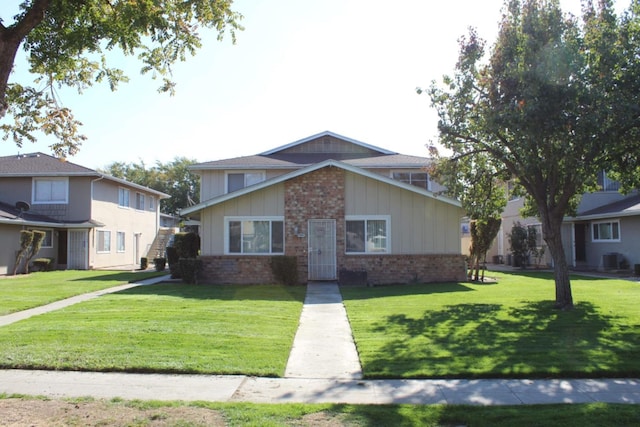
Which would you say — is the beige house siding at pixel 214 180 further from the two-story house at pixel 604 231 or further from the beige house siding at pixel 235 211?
the two-story house at pixel 604 231

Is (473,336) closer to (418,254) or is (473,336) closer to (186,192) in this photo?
(418,254)

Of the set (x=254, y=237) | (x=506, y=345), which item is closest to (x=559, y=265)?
(x=506, y=345)

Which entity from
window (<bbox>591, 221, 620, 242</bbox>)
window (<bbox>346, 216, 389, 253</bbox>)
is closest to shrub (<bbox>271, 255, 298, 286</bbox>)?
window (<bbox>346, 216, 389, 253</bbox>)

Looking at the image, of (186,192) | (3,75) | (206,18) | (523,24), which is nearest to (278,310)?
(206,18)

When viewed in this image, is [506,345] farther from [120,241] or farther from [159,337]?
[120,241]

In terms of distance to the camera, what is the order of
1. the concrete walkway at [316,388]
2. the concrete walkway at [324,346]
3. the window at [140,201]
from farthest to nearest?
the window at [140,201] < the concrete walkway at [324,346] < the concrete walkway at [316,388]

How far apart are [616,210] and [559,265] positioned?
47.5 feet

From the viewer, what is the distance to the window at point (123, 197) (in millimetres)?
30564

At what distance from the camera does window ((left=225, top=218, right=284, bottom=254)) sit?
18.5m

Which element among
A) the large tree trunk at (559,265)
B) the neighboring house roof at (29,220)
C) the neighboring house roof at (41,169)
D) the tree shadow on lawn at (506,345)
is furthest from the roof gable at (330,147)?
the tree shadow on lawn at (506,345)

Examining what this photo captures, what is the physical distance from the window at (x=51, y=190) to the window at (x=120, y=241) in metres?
4.36

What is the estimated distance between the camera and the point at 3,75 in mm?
5434

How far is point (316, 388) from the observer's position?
610 cm

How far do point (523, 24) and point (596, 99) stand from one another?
2.52 metres
